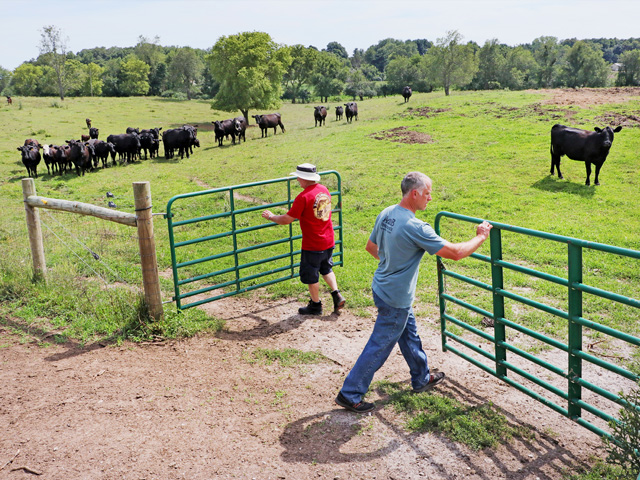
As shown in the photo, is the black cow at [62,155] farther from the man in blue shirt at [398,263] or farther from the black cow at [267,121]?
the man in blue shirt at [398,263]

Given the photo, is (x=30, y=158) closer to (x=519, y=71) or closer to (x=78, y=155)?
(x=78, y=155)

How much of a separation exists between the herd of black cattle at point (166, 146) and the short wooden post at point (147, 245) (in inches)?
475

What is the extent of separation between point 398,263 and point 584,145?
12.2 m

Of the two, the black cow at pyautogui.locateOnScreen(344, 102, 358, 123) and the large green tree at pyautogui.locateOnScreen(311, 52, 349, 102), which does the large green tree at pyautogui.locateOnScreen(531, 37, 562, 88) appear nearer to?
the large green tree at pyautogui.locateOnScreen(311, 52, 349, 102)

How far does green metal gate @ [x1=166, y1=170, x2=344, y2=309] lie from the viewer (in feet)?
22.6

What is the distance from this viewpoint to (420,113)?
28.0 m

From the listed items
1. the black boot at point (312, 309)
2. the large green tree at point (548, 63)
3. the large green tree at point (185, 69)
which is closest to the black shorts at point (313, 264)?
the black boot at point (312, 309)

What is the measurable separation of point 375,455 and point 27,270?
639cm

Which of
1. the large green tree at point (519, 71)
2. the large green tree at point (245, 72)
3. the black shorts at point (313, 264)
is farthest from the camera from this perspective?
the large green tree at point (519, 71)

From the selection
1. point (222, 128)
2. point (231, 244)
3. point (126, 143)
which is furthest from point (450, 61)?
point (231, 244)

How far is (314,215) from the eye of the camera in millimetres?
6605

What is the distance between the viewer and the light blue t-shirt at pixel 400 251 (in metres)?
4.31

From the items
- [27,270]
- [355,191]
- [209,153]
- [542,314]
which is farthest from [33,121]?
[542,314]

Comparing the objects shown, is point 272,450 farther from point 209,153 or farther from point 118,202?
point 209,153
